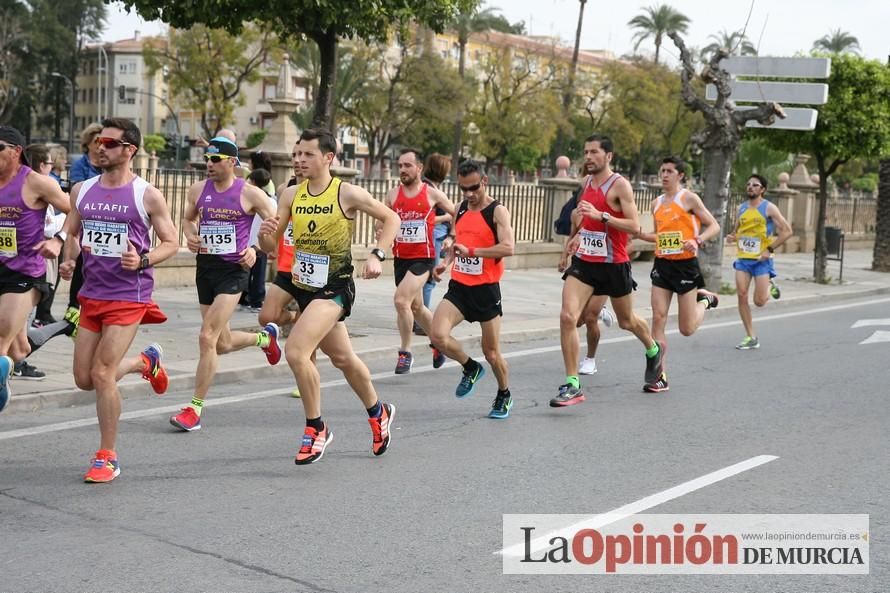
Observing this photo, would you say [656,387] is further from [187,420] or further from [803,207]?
[803,207]

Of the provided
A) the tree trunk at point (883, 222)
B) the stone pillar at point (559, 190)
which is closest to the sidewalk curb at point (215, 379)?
the stone pillar at point (559, 190)

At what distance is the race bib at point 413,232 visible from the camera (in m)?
10.8

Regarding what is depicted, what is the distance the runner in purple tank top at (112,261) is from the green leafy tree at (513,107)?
63.2m

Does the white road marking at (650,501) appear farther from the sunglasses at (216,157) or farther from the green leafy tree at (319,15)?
the green leafy tree at (319,15)

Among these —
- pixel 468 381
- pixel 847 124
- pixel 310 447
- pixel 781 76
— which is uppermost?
pixel 781 76

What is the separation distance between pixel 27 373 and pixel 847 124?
64.4 feet

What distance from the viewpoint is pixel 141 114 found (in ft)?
356

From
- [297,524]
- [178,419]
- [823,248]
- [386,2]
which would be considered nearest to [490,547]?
[297,524]

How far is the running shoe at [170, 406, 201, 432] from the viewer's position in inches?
312

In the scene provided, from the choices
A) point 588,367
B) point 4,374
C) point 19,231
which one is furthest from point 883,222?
point 4,374

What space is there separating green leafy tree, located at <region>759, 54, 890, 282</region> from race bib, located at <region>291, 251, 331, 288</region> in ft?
63.3

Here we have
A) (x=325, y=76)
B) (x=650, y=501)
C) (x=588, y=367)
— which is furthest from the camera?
(x=325, y=76)

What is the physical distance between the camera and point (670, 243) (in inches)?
431

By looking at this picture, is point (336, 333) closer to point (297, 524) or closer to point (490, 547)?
point (297, 524)
